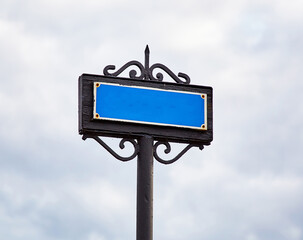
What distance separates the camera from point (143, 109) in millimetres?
10117

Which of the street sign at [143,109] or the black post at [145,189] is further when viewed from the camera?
the street sign at [143,109]

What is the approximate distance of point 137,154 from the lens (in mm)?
10148

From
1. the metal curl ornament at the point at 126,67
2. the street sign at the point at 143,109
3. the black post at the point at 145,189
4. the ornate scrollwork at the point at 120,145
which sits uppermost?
the metal curl ornament at the point at 126,67

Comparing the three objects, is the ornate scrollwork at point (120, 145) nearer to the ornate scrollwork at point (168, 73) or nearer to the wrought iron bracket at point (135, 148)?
the wrought iron bracket at point (135, 148)

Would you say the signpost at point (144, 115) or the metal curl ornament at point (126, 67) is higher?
the metal curl ornament at point (126, 67)

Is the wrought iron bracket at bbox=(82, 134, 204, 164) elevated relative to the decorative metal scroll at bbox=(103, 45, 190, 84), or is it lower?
lower

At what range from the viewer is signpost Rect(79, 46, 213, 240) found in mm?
10008

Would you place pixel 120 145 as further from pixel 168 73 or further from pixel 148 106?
pixel 168 73

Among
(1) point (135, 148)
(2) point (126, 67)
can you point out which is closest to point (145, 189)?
(1) point (135, 148)

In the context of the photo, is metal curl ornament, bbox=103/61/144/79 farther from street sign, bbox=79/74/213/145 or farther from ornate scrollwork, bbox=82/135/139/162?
ornate scrollwork, bbox=82/135/139/162

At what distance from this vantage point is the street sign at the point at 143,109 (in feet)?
32.9

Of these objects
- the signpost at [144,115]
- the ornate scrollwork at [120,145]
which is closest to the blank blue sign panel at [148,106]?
the signpost at [144,115]

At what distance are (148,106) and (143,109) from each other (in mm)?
66

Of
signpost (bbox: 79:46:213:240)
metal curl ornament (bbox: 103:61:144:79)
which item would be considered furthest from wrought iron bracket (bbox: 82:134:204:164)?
metal curl ornament (bbox: 103:61:144:79)
